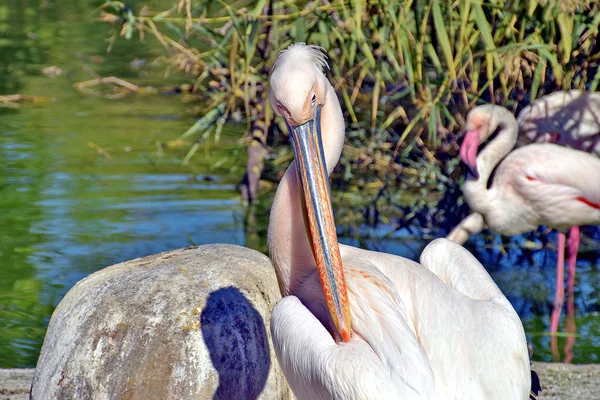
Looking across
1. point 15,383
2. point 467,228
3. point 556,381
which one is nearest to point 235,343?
point 15,383

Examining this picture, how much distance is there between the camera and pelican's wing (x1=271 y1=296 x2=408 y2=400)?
2586mm

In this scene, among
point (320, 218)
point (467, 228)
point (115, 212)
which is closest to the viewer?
point (320, 218)

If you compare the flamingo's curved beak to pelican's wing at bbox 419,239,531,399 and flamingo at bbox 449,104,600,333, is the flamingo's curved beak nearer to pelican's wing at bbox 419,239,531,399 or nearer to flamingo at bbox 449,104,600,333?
flamingo at bbox 449,104,600,333

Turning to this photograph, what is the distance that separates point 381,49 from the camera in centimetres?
583

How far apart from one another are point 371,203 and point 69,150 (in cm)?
302

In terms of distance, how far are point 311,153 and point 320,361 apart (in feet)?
2.23

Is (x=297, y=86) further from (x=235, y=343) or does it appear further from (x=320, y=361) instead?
(x=235, y=343)

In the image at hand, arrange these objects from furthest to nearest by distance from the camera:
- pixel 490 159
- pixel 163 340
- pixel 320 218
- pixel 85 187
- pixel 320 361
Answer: pixel 85 187
pixel 490 159
pixel 163 340
pixel 320 218
pixel 320 361

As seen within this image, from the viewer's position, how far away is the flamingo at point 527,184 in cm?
568

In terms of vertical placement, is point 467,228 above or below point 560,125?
below

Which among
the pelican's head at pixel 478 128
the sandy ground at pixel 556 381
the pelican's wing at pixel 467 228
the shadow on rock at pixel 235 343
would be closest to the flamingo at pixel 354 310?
the shadow on rock at pixel 235 343

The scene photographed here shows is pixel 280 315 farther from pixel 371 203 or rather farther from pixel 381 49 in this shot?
pixel 371 203

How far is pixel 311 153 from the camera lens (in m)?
3.00

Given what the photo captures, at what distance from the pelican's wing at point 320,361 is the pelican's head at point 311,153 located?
10cm
